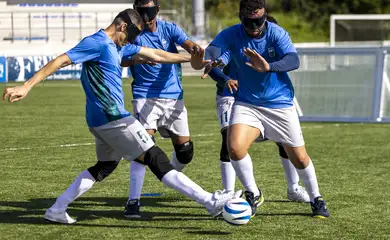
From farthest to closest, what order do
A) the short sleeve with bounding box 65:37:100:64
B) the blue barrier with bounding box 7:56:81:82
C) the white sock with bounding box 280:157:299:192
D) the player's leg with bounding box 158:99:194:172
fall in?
1. the blue barrier with bounding box 7:56:81:82
2. the white sock with bounding box 280:157:299:192
3. the player's leg with bounding box 158:99:194:172
4. the short sleeve with bounding box 65:37:100:64

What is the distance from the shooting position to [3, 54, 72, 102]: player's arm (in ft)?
23.5

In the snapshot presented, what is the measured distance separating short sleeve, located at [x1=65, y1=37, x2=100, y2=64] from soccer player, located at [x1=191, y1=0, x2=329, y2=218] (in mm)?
1105

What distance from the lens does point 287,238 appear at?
25.2 feet

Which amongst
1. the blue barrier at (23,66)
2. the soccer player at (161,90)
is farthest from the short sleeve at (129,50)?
the blue barrier at (23,66)

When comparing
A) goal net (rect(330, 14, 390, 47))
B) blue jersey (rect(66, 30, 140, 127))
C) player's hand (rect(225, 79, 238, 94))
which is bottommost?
goal net (rect(330, 14, 390, 47))

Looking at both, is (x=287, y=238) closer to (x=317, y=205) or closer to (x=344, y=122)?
(x=317, y=205)

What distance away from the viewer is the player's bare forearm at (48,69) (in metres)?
7.28

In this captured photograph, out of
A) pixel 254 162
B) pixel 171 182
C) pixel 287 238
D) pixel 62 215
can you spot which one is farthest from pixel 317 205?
pixel 254 162

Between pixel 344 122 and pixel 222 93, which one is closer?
pixel 222 93

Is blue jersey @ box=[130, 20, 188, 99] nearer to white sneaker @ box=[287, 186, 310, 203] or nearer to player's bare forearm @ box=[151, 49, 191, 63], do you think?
player's bare forearm @ box=[151, 49, 191, 63]

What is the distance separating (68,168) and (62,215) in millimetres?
3826

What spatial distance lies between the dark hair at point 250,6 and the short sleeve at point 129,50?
3.45ft

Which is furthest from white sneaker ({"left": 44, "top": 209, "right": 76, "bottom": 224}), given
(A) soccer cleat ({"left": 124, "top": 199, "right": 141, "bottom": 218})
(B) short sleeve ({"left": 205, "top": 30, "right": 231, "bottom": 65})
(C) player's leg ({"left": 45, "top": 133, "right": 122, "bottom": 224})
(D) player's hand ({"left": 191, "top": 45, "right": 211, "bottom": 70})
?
(B) short sleeve ({"left": 205, "top": 30, "right": 231, "bottom": 65})

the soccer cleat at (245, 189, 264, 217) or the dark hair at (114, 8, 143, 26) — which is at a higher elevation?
the dark hair at (114, 8, 143, 26)
